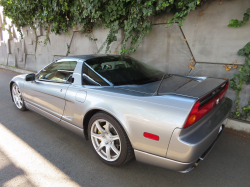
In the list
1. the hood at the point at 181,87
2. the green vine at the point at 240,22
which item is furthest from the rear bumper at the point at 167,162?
the green vine at the point at 240,22

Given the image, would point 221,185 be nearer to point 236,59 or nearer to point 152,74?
point 152,74

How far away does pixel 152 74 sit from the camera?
107 inches

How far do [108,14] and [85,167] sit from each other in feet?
14.1

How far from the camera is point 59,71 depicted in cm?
305

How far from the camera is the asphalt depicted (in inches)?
80.0

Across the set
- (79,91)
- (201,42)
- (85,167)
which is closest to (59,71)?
(79,91)

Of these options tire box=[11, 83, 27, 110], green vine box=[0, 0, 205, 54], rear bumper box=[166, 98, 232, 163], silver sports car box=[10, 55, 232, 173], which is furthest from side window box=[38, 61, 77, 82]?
green vine box=[0, 0, 205, 54]

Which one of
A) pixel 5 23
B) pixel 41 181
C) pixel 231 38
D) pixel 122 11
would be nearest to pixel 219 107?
pixel 231 38

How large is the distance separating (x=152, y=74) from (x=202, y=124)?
1.16 metres

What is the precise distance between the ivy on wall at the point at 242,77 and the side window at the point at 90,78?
2558mm

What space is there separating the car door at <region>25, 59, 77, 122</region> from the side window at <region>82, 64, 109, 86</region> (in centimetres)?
27

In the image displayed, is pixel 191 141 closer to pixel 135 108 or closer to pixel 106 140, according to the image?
pixel 135 108

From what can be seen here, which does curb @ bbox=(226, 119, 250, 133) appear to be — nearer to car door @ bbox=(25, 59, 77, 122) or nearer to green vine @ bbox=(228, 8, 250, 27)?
green vine @ bbox=(228, 8, 250, 27)

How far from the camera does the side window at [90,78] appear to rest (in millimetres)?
2397
